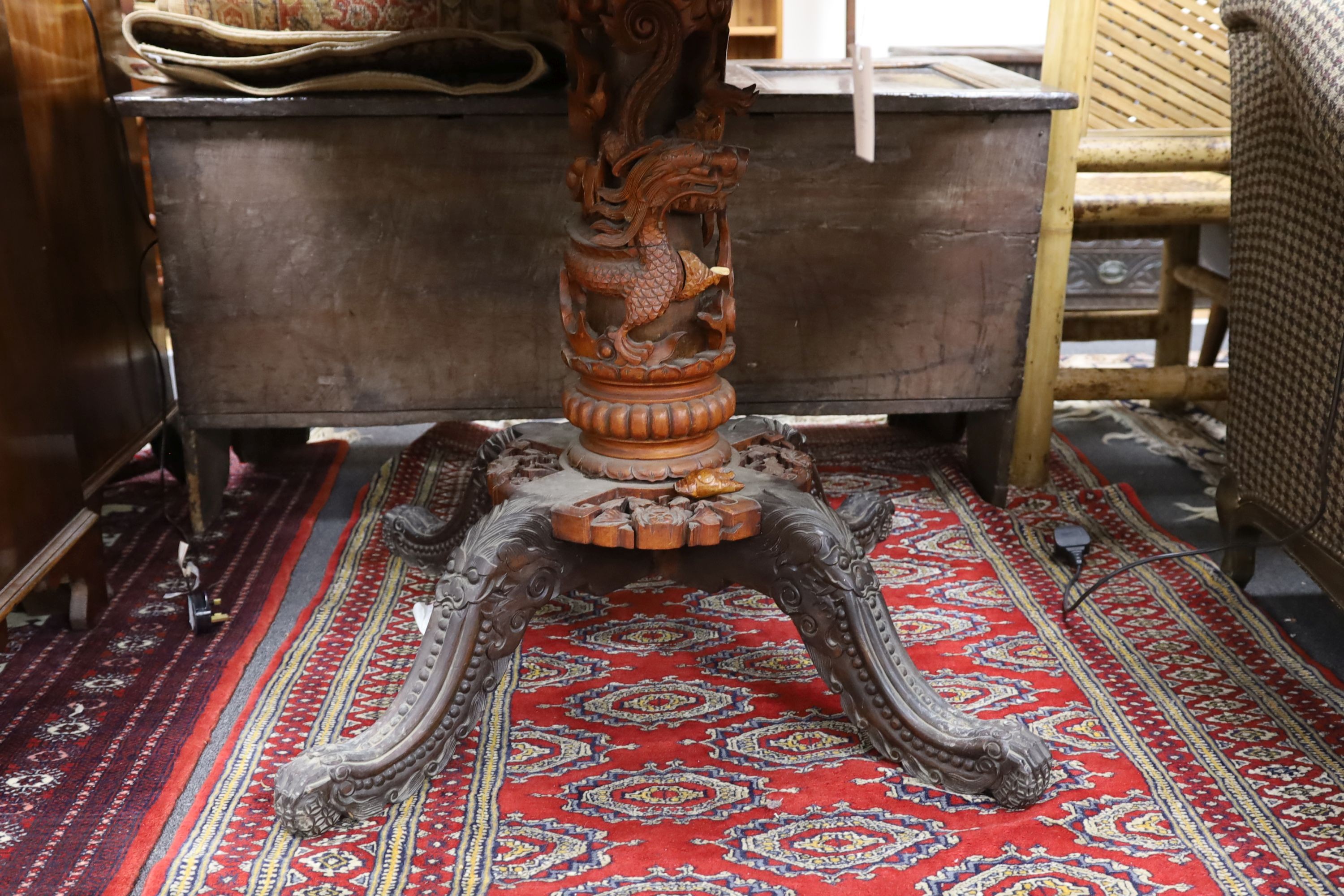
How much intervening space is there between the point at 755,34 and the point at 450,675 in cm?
281

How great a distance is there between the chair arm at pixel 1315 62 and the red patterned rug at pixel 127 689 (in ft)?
4.59

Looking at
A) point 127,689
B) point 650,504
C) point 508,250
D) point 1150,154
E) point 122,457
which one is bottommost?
point 127,689

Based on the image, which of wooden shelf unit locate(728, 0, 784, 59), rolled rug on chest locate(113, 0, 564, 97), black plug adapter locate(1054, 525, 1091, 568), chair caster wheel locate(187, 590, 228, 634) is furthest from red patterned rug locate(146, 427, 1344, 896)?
wooden shelf unit locate(728, 0, 784, 59)

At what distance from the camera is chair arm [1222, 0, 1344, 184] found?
4.08 feet

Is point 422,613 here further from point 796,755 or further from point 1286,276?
point 1286,276

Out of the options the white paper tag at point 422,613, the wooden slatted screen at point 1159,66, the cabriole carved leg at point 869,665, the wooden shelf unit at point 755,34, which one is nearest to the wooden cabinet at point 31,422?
the white paper tag at point 422,613

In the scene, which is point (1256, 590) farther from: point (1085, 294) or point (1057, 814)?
point (1085, 294)

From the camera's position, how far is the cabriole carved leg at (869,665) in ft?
4.18

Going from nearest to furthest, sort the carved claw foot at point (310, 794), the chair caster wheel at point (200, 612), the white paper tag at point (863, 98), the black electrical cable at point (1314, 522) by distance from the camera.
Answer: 1. the white paper tag at point (863, 98)
2. the carved claw foot at point (310, 794)
3. the black electrical cable at point (1314, 522)
4. the chair caster wheel at point (200, 612)

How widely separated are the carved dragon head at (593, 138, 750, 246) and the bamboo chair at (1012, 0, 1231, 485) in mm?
936

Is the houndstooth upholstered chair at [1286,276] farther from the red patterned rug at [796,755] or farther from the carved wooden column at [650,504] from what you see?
the carved wooden column at [650,504]

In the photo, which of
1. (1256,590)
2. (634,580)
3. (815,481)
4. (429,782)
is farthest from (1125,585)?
(429,782)

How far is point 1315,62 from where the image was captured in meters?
1.28

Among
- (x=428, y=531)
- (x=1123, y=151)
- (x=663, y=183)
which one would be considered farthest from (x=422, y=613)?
(x=1123, y=151)
